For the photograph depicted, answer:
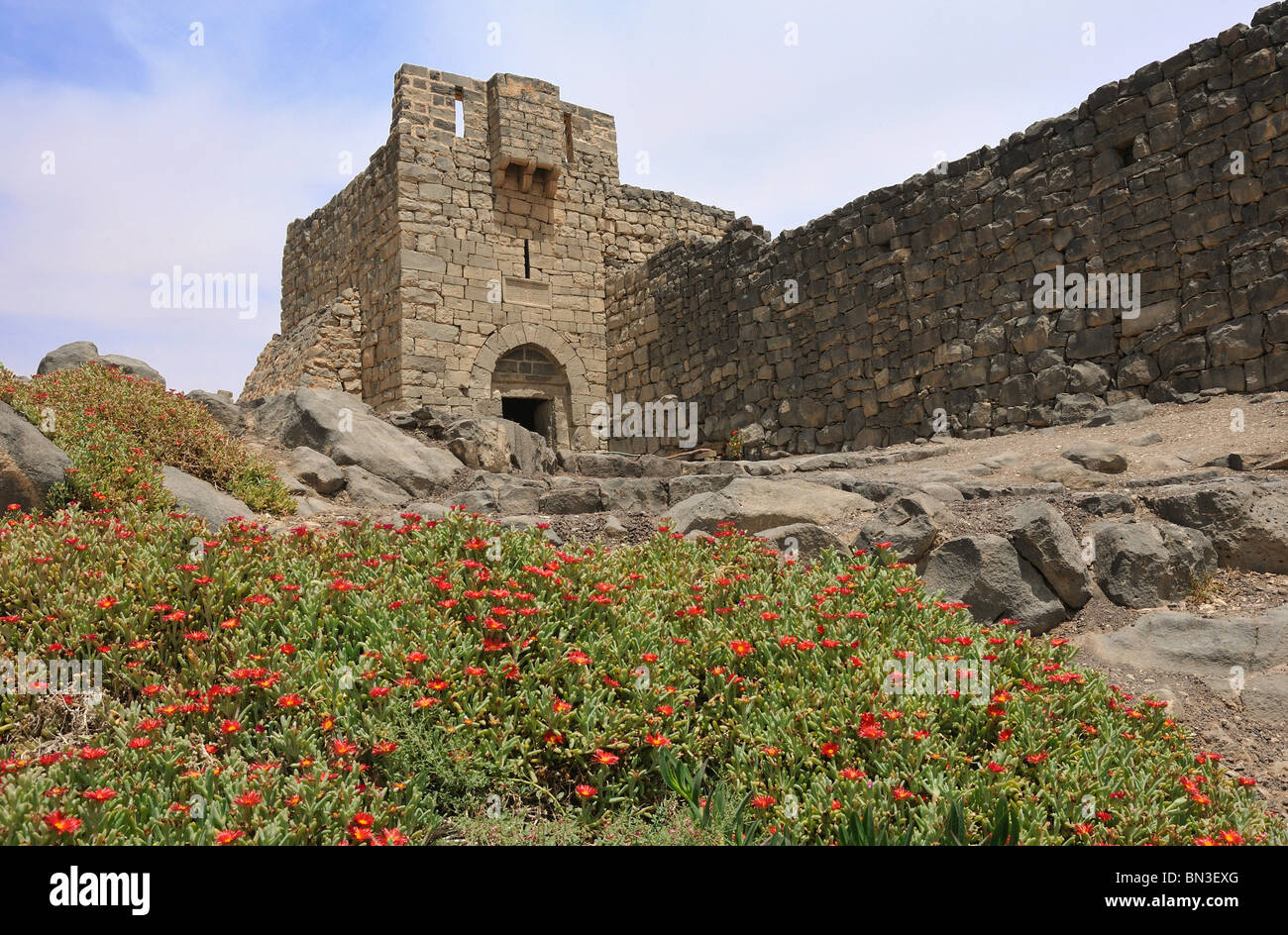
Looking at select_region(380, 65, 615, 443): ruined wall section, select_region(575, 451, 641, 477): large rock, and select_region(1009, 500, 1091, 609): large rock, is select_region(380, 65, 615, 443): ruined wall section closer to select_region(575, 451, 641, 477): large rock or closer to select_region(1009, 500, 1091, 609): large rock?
select_region(575, 451, 641, 477): large rock

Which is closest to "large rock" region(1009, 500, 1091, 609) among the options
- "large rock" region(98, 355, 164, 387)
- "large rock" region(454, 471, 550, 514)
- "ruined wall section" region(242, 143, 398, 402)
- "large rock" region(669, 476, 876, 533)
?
"large rock" region(669, 476, 876, 533)

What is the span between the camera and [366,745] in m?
2.86

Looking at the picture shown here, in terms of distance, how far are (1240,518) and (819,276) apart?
7.50 m

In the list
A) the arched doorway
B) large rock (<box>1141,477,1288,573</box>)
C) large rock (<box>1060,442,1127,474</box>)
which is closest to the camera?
large rock (<box>1141,477,1288,573</box>)

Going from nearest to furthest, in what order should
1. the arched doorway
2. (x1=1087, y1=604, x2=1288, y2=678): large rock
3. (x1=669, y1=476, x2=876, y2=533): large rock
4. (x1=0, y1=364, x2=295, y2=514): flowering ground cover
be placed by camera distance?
(x1=1087, y1=604, x2=1288, y2=678): large rock < (x1=0, y1=364, x2=295, y2=514): flowering ground cover < (x1=669, y1=476, x2=876, y2=533): large rock < the arched doorway

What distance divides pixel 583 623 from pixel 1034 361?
7.33 meters

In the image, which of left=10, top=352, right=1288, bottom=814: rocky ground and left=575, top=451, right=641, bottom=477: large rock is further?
left=575, top=451, right=641, bottom=477: large rock

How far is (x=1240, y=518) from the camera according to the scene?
4.93 m

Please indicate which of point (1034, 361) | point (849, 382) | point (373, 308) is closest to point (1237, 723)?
point (1034, 361)

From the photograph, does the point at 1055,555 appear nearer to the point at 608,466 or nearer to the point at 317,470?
the point at 608,466

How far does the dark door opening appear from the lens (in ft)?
49.8

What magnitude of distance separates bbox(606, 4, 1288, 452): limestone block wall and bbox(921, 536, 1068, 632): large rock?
4472 mm

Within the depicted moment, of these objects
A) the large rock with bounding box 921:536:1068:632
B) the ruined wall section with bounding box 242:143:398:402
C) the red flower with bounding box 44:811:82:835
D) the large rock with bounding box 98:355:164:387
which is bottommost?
the red flower with bounding box 44:811:82:835
